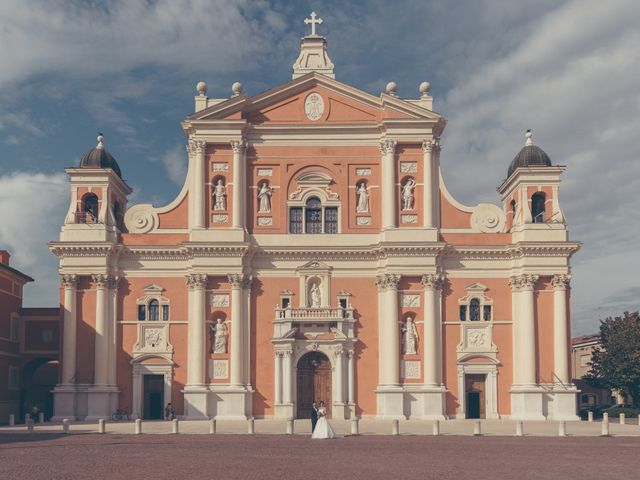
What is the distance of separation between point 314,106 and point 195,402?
18.6 metres

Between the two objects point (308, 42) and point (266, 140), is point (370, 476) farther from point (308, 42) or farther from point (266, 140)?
point (308, 42)

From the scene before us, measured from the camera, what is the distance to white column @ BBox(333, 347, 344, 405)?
47.8 meters

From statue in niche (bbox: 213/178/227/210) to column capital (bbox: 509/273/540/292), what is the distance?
17.2 meters

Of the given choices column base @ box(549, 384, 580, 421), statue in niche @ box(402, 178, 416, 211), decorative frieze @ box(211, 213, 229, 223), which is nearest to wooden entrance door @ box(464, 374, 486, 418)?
column base @ box(549, 384, 580, 421)

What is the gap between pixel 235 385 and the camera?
47.8 m

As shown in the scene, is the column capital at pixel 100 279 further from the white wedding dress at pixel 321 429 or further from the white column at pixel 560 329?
the white column at pixel 560 329

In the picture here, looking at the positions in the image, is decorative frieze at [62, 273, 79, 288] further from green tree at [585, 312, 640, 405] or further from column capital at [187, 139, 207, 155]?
green tree at [585, 312, 640, 405]

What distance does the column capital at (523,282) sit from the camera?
160 ft

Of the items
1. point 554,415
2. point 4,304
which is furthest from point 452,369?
point 4,304

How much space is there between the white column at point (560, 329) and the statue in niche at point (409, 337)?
7912 millimetres

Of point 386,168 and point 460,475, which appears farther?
point 386,168

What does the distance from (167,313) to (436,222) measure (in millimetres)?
16468

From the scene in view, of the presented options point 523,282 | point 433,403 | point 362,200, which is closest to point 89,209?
point 362,200

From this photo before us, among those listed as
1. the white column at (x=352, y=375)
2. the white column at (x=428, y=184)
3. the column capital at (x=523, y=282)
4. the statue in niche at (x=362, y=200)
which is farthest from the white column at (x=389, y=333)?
the column capital at (x=523, y=282)
